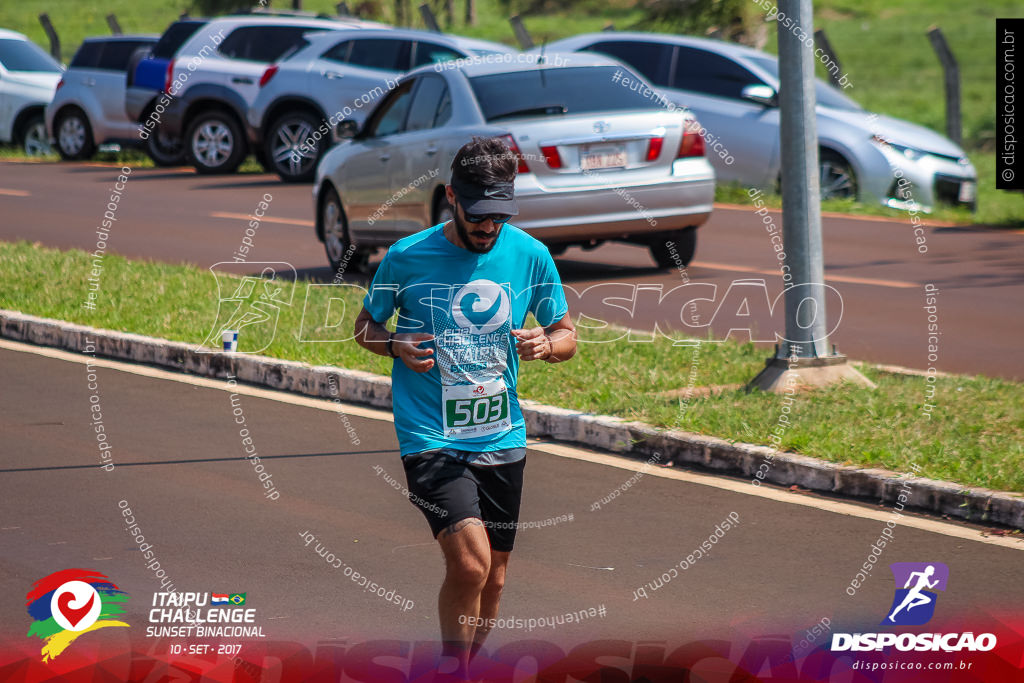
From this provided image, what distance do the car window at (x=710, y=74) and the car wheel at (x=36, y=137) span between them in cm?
1185

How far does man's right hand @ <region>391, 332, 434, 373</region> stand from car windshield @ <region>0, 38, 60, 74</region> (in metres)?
22.0

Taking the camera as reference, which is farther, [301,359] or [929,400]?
[301,359]

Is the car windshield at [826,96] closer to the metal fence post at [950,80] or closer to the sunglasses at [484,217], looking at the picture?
the metal fence post at [950,80]

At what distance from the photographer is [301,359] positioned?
364 inches

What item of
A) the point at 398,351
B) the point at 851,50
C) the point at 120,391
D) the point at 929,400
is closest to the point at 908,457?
the point at 929,400

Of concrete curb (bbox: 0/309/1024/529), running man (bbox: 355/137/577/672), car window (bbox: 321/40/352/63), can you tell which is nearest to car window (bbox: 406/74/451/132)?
concrete curb (bbox: 0/309/1024/529)

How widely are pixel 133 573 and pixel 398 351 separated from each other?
1826 millimetres

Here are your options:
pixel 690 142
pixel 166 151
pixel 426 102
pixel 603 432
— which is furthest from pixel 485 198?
pixel 166 151

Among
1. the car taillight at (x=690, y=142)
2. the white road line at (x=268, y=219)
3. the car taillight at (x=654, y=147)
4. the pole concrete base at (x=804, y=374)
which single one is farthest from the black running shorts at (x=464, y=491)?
the white road line at (x=268, y=219)

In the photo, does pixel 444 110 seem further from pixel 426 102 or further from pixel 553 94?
pixel 553 94

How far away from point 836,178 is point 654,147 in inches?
215

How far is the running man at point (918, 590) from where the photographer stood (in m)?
5.39

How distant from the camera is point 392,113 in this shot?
13.0m

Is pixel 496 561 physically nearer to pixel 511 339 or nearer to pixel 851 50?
pixel 511 339
